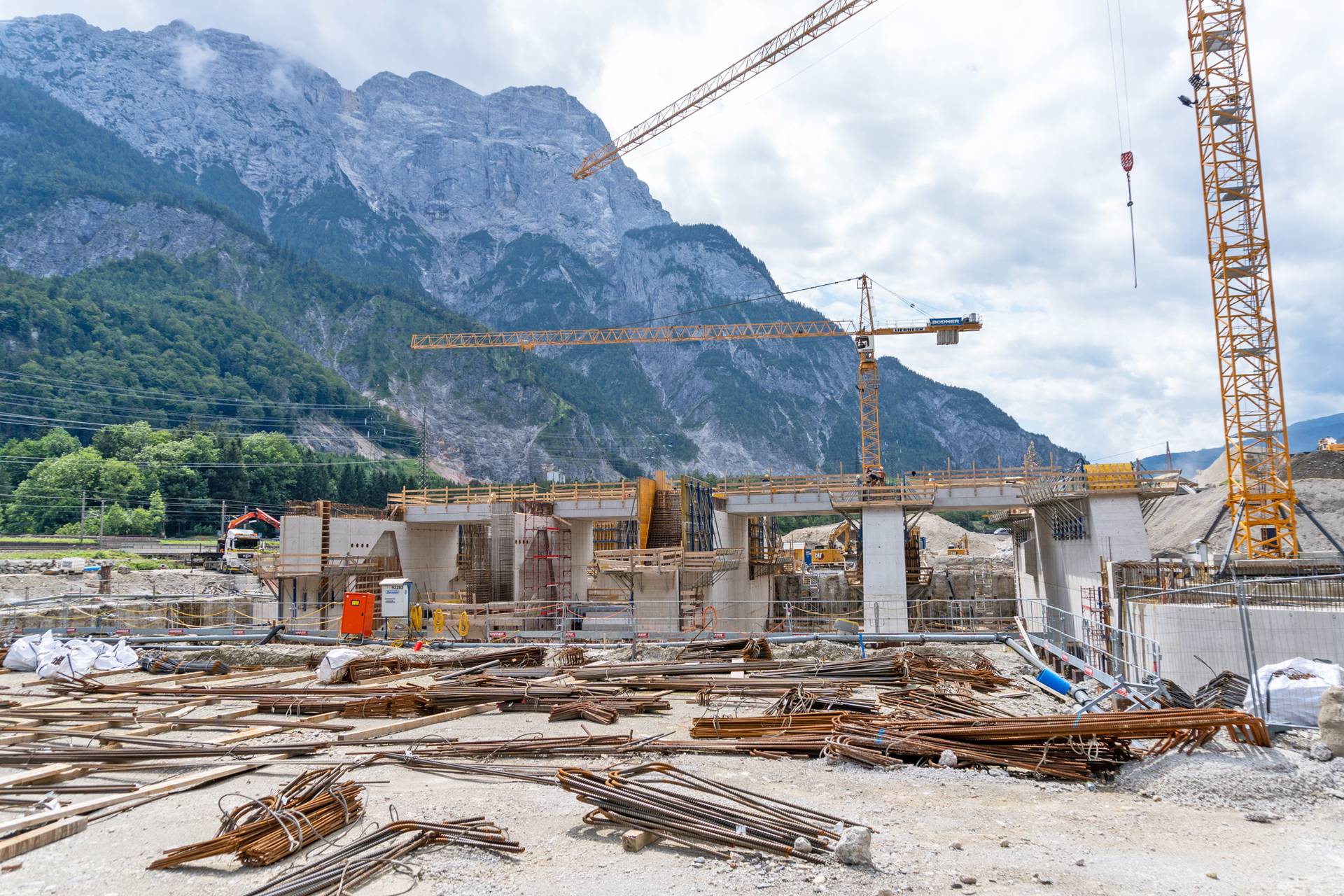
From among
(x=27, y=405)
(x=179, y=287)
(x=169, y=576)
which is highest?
(x=179, y=287)

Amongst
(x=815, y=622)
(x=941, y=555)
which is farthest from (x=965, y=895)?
(x=941, y=555)

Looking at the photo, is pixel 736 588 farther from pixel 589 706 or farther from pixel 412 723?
pixel 412 723

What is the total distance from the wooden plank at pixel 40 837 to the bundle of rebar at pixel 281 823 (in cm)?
123

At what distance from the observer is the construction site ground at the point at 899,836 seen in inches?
216

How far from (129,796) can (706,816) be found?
5845 mm

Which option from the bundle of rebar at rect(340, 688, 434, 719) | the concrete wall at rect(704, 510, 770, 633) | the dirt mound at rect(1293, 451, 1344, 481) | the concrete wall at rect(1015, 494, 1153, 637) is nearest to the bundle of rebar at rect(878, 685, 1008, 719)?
the bundle of rebar at rect(340, 688, 434, 719)

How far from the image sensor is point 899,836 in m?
6.28

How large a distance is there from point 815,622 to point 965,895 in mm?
33637

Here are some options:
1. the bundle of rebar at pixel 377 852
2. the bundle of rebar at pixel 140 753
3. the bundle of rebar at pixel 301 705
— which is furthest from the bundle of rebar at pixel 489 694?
the bundle of rebar at pixel 377 852

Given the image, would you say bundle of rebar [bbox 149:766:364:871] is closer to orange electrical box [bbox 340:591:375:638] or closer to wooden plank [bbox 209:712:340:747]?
wooden plank [bbox 209:712:340:747]

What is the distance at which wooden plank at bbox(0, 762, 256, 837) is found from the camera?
712 centimetres

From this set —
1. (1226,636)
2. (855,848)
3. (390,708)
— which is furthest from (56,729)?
(1226,636)

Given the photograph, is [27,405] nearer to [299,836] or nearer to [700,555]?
[700,555]

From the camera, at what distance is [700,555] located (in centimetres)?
2894
